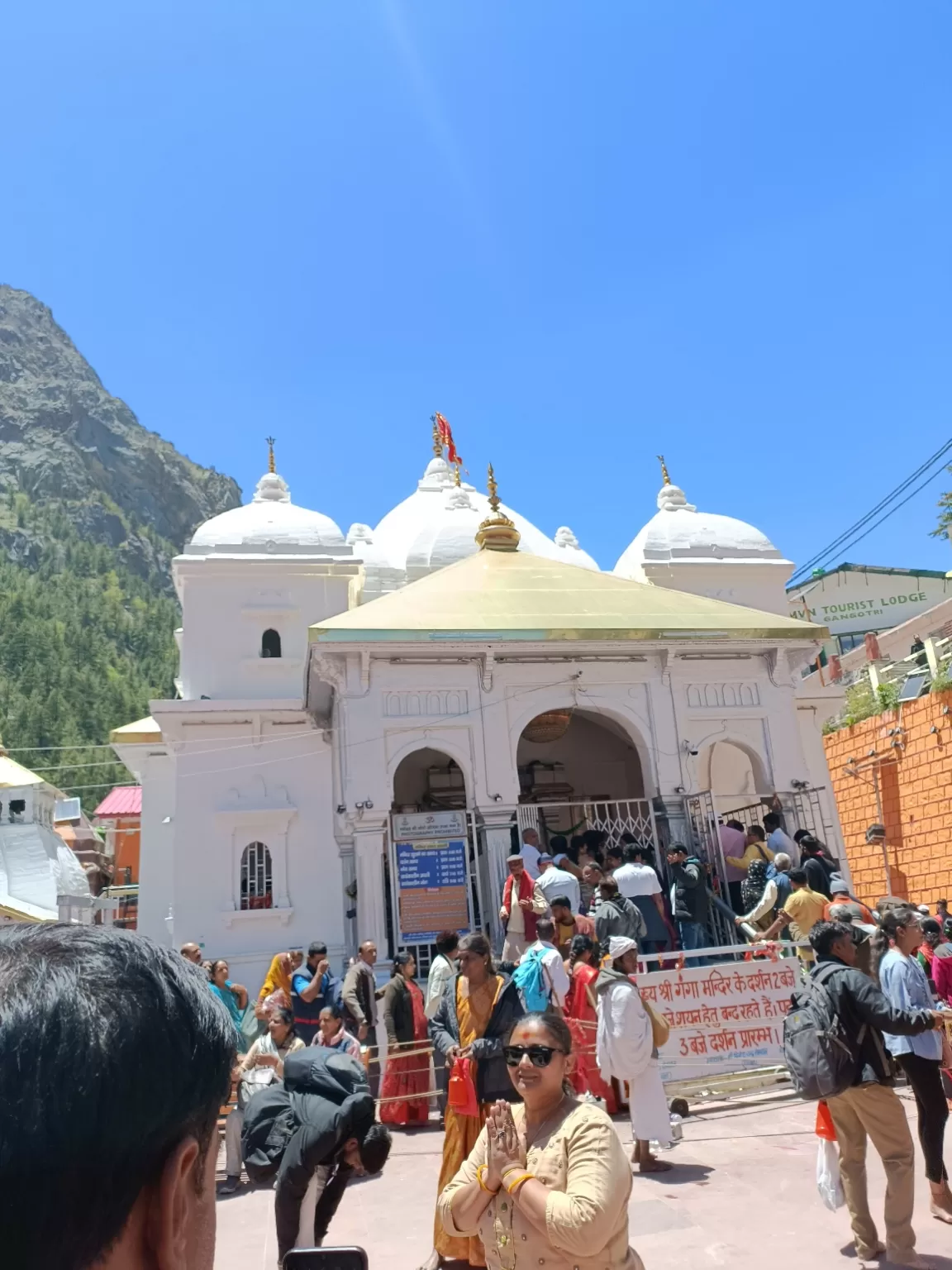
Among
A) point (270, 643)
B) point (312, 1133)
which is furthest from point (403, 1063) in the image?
point (270, 643)

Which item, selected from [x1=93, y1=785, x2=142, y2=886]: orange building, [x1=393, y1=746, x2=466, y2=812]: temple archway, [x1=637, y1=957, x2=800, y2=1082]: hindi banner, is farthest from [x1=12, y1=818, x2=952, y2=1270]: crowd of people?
[x1=93, y1=785, x2=142, y2=886]: orange building

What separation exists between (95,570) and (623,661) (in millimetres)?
80218

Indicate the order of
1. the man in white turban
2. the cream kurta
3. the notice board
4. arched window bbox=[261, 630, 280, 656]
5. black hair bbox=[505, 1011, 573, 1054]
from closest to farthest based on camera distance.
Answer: the cream kurta, black hair bbox=[505, 1011, 573, 1054], the man in white turban, the notice board, arched window bbox=[261, 630, 280, 656]

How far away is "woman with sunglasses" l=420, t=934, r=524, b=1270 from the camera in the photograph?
459 centimetres

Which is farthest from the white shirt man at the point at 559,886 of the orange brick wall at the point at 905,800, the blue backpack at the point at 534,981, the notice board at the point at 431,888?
the orange brick wall at the point at 905,800

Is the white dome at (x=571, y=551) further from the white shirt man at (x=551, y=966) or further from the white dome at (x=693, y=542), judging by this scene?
the white shirt man at (x=551, y=966)

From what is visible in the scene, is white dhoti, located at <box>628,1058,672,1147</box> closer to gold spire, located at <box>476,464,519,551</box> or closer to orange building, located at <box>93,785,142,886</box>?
gold spire, located at <box>476,464,519,551</box>

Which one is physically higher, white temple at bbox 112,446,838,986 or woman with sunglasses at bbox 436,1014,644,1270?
white temple at bbox 112,446,838,986

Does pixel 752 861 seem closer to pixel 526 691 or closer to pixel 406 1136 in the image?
pixel 526 691

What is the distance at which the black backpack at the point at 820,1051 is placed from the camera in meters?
4.39

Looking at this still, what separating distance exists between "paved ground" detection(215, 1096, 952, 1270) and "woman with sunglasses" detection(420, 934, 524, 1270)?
571 millimetres

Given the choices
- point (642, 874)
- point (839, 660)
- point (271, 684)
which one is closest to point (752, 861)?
point (642, 874)

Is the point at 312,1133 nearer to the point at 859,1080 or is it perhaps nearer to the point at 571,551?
the point at 859,1080

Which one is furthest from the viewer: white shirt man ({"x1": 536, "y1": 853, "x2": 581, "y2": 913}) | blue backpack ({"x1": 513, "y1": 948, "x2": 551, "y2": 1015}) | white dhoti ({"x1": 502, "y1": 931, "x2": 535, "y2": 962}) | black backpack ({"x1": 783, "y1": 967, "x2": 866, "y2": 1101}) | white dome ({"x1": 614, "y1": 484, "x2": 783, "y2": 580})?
white dome ({"x1": 614, "y1": 484, "x2": 783, "y2": 580})
